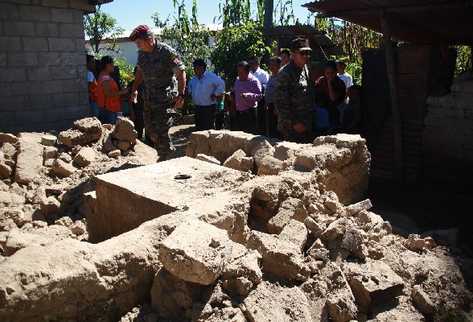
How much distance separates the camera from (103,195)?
3.81 metres

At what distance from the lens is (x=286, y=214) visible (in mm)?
3238

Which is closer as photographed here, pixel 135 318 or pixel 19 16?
pixel 135 318

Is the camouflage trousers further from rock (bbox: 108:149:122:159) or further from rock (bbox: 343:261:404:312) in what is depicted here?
rock (bbox: 343:261:404:312)

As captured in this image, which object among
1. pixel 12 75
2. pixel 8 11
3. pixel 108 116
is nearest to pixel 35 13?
pixel 8 11

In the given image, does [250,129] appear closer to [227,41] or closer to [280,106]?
[280,106]

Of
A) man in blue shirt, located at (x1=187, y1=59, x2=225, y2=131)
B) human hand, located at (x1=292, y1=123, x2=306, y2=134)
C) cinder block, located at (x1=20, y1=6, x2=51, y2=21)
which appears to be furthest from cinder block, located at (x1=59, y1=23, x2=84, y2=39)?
human hand, located at (x1=292, y1=123, x2=306, y2=134)

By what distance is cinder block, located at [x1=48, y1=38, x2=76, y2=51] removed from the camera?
723cm

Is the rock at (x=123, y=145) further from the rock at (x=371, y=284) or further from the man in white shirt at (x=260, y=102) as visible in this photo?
the rock at (x=371, y=284)

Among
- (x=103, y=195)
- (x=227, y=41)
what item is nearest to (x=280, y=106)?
(x=103, y=195)

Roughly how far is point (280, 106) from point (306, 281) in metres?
2.71

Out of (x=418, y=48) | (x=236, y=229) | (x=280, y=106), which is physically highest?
(x=418, y=48)

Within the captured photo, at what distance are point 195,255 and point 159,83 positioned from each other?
12.6 feet

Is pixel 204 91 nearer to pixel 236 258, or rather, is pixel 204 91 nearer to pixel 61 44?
pixel 61 44

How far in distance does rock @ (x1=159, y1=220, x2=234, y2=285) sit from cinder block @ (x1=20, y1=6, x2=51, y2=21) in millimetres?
6054
